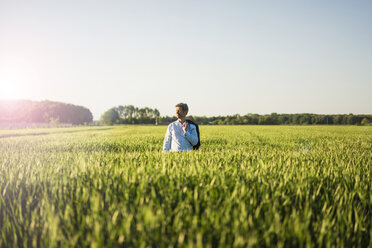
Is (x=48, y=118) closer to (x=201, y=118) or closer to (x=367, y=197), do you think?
(x=201, y=118)

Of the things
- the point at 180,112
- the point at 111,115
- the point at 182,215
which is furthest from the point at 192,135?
the point at 111,115

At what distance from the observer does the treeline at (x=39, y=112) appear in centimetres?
9505

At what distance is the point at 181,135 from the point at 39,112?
11850cm

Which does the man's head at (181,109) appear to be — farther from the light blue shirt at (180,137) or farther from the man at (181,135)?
the light blue shirt at (180,137)

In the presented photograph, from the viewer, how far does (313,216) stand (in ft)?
6.51

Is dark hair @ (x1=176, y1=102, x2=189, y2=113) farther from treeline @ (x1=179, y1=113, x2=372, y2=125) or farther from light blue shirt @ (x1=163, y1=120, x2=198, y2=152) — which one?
treeline @ (x1=179, y1=113, x2=372, y2=125)

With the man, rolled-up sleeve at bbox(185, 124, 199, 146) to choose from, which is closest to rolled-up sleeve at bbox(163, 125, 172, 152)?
the man

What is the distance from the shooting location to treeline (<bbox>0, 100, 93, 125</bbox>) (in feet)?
312

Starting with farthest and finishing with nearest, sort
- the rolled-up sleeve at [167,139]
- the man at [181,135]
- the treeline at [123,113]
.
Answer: the treeline at [123,113], the rolled-up sleeve at [167,139], the man at [181,135]

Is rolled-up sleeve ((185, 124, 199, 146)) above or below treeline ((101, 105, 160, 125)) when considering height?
below

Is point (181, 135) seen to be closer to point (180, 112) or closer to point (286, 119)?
point (180, 112)

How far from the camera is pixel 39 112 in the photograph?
343ft

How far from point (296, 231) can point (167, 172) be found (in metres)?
1.54

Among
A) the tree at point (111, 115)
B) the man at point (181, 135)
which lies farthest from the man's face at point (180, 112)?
the tree at point (111, 115)
